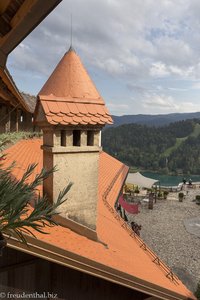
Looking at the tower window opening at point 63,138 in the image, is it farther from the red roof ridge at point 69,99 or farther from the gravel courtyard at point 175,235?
the gravel courtyard at point 175,235

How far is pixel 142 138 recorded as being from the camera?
172125 millimetres

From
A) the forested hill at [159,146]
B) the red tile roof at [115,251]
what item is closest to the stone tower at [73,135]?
the red tile roof at [115,251]

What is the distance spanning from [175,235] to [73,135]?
60.0 ft

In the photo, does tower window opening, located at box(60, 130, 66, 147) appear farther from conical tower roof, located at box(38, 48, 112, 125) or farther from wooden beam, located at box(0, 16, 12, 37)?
wooden beam, located at box(0, 16, 12, 37)

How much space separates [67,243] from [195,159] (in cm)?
14201

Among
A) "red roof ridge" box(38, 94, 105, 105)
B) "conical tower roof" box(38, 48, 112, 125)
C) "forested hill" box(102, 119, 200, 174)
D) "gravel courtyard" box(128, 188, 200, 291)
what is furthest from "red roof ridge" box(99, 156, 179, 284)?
"forested hill" box(102, 119, 200, 174)

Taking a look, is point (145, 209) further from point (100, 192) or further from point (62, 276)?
point (62, 276)

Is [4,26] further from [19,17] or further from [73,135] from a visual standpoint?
[73,135]

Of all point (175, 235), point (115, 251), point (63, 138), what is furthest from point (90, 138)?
point (175, 235)

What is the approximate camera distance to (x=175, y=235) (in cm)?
2206

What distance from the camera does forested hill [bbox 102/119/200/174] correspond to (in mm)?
138562

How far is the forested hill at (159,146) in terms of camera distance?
455 feet

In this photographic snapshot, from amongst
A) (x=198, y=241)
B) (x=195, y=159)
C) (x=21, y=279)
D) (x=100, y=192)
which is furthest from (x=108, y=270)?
(x=195, y=159)

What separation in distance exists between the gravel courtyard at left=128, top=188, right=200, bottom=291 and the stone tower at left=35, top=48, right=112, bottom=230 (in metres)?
10.9
